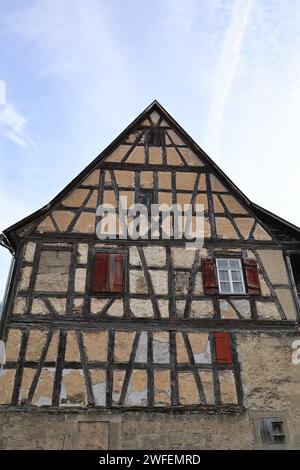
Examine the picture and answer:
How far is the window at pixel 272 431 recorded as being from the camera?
7691mm

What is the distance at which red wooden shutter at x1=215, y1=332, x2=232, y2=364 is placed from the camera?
8359mm

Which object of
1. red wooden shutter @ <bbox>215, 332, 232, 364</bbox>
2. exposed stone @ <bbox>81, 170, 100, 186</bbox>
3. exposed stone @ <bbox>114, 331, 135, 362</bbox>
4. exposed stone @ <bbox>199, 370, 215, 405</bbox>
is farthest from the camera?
exposed stone @ <bbox>81, 170, 100, 186</bbox>

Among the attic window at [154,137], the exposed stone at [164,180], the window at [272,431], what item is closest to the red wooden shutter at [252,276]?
the window at [272,431]

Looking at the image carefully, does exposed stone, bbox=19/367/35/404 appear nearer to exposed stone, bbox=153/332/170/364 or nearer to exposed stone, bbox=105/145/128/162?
exposed stone, bbox=153/332/170/364

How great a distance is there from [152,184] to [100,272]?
9.34 feet

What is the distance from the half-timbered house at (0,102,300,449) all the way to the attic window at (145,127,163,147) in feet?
2.50

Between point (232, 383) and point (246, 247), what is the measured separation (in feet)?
10.6

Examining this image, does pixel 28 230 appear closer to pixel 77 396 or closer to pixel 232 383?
pixel 77 396

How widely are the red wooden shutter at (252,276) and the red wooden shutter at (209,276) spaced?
75 cm

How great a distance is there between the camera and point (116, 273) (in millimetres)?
9281

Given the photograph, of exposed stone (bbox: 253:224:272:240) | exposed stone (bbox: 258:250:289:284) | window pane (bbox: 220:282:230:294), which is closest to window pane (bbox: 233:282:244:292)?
window pane (bbox: 220:282:230:294)
